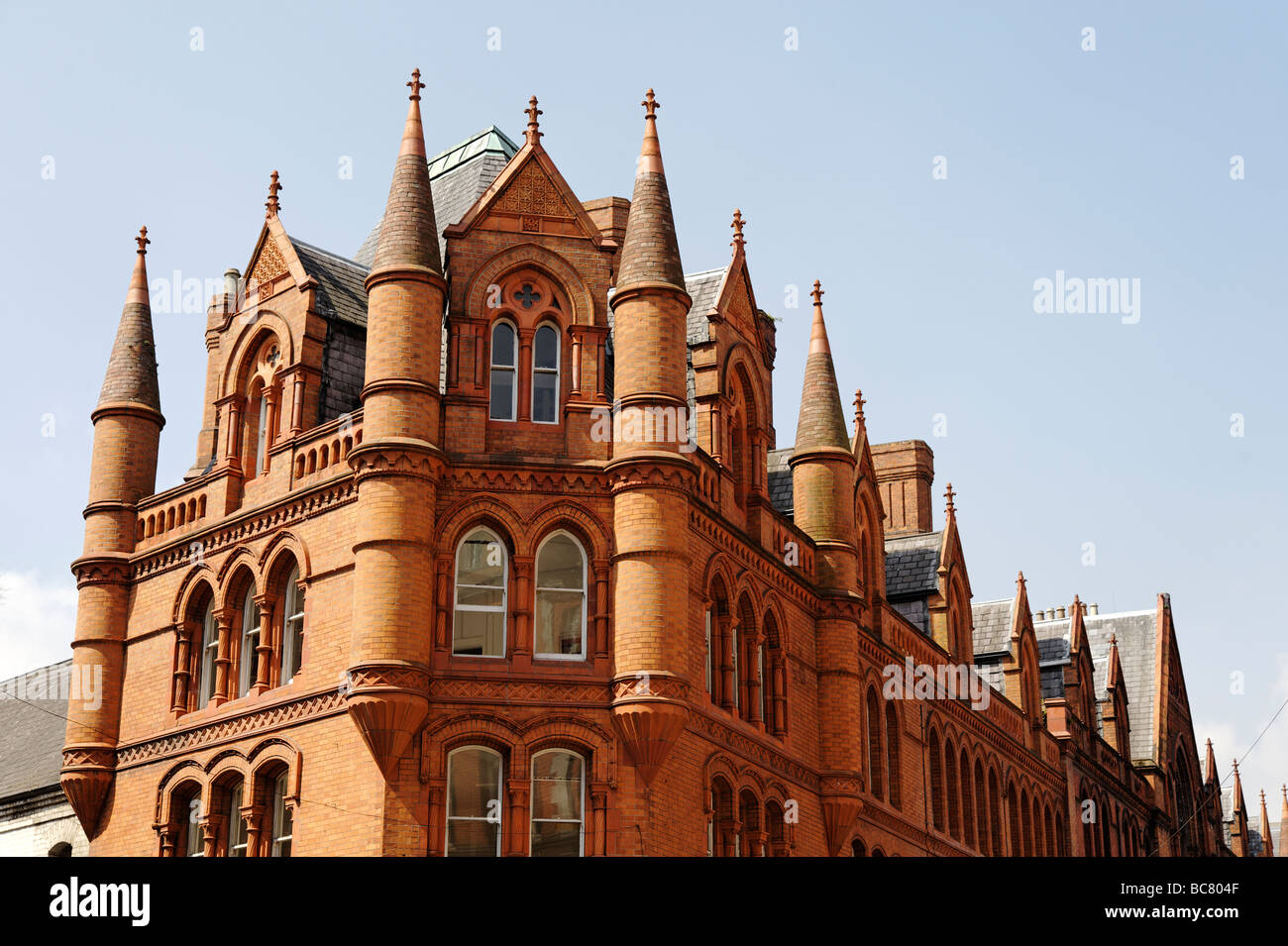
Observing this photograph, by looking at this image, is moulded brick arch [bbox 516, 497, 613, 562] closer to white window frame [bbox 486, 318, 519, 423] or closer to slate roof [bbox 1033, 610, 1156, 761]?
white window frame [bbox 486, 318, 519, 423]

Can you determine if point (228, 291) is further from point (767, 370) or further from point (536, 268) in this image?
point (767, 370)

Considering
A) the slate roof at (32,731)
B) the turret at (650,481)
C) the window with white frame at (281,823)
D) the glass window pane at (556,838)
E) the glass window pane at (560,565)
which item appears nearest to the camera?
the glass window pane at (556,838)

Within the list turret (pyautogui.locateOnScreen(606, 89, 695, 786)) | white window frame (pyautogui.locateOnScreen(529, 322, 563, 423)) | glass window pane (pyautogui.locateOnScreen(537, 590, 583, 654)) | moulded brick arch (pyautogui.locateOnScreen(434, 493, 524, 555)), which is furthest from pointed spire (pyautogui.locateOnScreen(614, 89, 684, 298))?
glass window pane (pyautogui.locateOnScreen(537, 590, 583, 654))

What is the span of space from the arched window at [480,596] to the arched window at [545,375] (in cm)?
240

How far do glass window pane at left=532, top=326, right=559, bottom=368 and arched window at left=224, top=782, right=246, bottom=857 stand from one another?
8796mm

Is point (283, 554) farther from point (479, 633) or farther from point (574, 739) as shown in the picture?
point (574, 739)

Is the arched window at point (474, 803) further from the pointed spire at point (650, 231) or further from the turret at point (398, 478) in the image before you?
the pointed spire at point (650, 231)

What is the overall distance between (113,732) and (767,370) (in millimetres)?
14580

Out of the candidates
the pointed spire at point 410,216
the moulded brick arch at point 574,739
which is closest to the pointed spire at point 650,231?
the pointed spire at point 410,216

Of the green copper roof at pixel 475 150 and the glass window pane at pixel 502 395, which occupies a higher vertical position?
the green copper roof at pixel 475 150

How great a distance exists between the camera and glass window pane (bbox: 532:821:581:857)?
91.5 feet

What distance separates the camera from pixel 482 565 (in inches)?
1143

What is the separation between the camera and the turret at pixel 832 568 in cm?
3422
